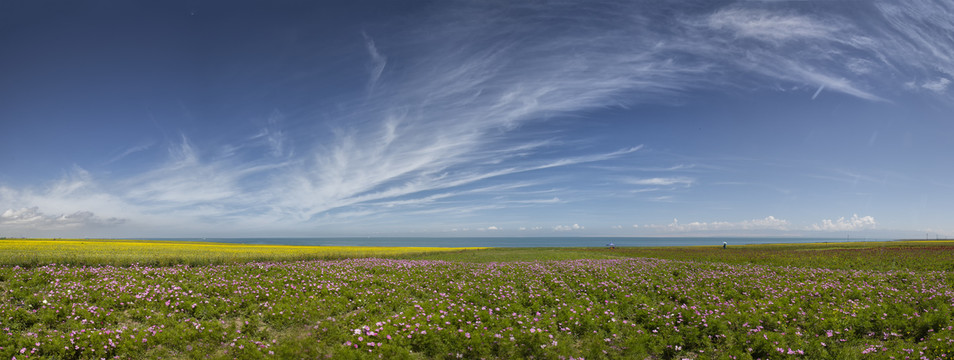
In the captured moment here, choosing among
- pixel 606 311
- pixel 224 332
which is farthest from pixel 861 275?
pixel 224 332

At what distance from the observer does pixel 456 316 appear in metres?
11.2

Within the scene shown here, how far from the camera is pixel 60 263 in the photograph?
17.5m

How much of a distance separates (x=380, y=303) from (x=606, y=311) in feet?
25.8

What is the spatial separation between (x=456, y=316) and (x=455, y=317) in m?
0.05

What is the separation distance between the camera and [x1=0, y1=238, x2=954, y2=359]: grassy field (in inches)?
360

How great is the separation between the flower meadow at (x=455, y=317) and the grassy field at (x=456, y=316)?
5 centimetres

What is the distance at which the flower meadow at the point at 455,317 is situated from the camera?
912cm

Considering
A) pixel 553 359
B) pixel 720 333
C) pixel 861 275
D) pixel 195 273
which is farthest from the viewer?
pixel 861 275

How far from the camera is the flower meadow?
29.9ft

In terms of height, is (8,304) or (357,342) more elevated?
(8,304)

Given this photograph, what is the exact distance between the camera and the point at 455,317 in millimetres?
11195

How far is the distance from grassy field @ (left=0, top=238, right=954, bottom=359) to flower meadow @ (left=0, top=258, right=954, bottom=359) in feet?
0.16

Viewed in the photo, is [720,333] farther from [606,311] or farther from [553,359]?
[553,359]

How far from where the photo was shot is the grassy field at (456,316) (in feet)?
30.0
